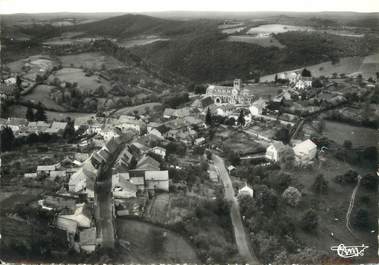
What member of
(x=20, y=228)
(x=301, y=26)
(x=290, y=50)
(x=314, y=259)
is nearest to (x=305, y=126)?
(x=314, y=259)

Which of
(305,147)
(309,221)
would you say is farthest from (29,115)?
(309,221)

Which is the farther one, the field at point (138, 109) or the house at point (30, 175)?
the field at point (138, 109)

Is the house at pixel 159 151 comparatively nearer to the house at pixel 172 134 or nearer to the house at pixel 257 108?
the house at pixel 172 134

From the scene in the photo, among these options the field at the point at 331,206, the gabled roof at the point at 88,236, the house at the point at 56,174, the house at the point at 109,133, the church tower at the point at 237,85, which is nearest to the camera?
the gabled roof at the point at 88,236

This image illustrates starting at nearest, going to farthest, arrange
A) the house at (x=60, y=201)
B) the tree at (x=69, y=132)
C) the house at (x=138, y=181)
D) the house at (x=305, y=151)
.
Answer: the house at (x=60, y=201)
the house at (x=138, y=181)
the house at (x=305, y=151)
the tree at (x=69, y=132)

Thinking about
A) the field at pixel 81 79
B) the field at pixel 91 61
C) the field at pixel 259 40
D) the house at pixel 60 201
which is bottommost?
the house at pixel 60 201

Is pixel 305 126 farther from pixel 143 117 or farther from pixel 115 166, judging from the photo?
pixel 115 166

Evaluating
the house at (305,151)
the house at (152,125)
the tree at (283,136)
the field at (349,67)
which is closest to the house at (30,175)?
the house at (152,125)

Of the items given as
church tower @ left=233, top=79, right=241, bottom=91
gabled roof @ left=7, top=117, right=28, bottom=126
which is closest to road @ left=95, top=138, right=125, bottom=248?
gabled roof @ left=7, top=117, right=28, bottom=126
